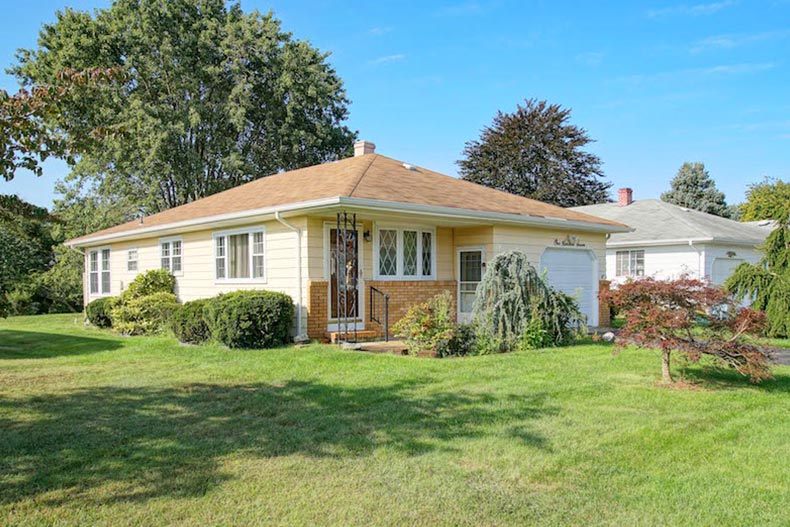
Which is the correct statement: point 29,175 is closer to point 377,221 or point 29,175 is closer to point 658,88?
point 377,221

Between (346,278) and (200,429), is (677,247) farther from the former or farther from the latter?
(200,429)

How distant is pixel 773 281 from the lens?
13570 millimetres

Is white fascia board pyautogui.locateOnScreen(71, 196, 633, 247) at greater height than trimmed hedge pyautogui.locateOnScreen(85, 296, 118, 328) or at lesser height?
greater

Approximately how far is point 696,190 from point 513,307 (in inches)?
1544

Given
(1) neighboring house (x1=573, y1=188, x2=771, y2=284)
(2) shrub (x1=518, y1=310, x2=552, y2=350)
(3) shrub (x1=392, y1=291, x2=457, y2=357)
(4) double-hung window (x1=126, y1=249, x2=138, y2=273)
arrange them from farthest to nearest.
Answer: (1) neighboring house (x1=573, y1=188, x2=771, y2=284)
(4) double-hung window (x1=126, y1=249, x2=138, y2=273)
(2) shrub (x1=518, y1=310, x2=552, y2=350)
(3) shrub (x1=392, y1=291, x2=457, y2=357)

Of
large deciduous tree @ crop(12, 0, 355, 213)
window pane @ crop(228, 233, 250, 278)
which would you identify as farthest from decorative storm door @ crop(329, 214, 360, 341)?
large deciduous tree @ crop(12, 0, 355, 213)

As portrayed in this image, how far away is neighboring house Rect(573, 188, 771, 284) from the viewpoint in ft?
61.1

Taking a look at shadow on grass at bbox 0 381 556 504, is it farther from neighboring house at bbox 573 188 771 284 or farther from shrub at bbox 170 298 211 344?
neighboring house at bbox 573 188 771 284

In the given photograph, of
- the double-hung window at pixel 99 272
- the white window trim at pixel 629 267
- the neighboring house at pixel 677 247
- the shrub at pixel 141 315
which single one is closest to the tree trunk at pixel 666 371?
the neighboring house at pixel 677 247

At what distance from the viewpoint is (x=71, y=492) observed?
4059mm

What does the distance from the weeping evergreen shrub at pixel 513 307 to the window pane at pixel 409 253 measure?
2.65 metres

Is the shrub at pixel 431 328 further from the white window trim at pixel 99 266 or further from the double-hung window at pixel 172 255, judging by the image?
the white window trim at pixel 99 266

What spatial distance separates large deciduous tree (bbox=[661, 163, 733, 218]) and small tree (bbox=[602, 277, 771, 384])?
3992cm

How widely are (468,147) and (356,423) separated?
108 feet
